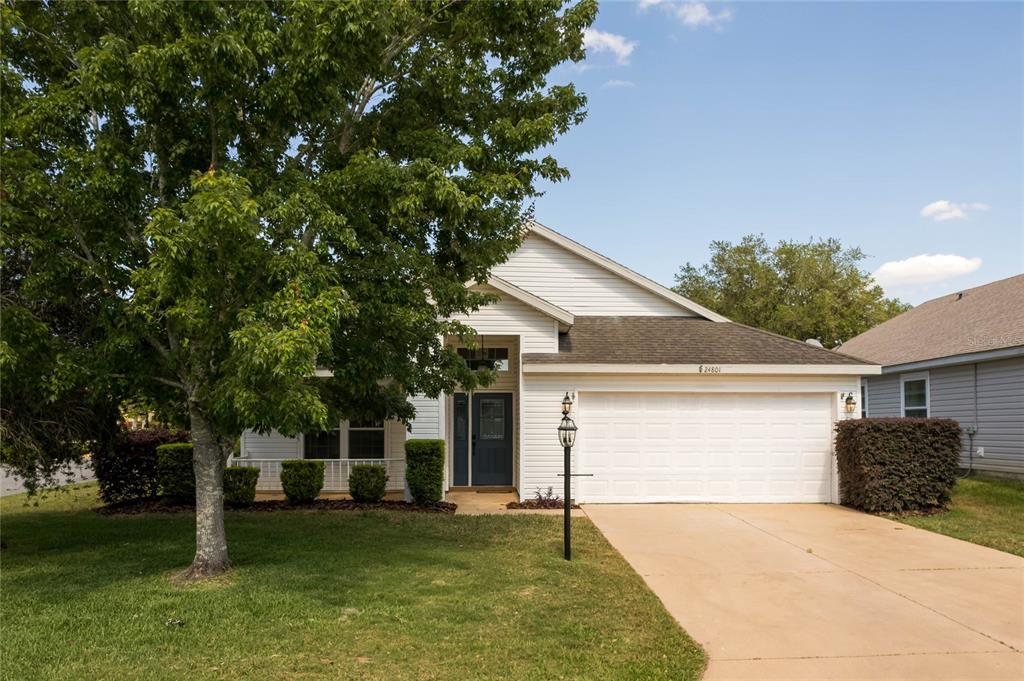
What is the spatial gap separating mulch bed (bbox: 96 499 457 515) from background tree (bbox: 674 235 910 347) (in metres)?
26.1

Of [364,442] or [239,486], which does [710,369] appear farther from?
[239,486]

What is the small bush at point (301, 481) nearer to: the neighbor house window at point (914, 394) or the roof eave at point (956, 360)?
the roof eave at point (956, 360)

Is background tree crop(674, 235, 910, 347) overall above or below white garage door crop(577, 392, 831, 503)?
above

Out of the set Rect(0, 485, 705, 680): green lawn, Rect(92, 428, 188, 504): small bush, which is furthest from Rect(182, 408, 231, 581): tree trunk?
Rect(92, 428, 188, 504): small bush

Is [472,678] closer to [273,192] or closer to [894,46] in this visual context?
[273,192]

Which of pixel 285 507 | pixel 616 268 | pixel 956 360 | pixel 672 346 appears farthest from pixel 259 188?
pixel 956 360

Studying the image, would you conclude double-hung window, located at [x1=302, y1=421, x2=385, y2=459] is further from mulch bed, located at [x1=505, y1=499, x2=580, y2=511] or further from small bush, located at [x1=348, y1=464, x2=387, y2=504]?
mulch bed, located at [x1=505, y1=499, x2=580, y2=511]

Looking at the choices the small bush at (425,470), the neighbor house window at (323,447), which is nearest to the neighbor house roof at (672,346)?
the small bush at (425,470)

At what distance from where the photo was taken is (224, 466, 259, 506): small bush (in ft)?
40.6

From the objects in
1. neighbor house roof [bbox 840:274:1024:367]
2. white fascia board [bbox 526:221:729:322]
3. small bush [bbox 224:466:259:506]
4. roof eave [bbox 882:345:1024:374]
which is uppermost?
white fascia board [bbox 526:221:729:322]

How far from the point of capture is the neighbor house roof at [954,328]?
15.6m

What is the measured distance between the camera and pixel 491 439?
14.7 meters

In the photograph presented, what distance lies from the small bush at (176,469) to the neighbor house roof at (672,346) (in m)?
6.60

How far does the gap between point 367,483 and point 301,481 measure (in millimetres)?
1227
